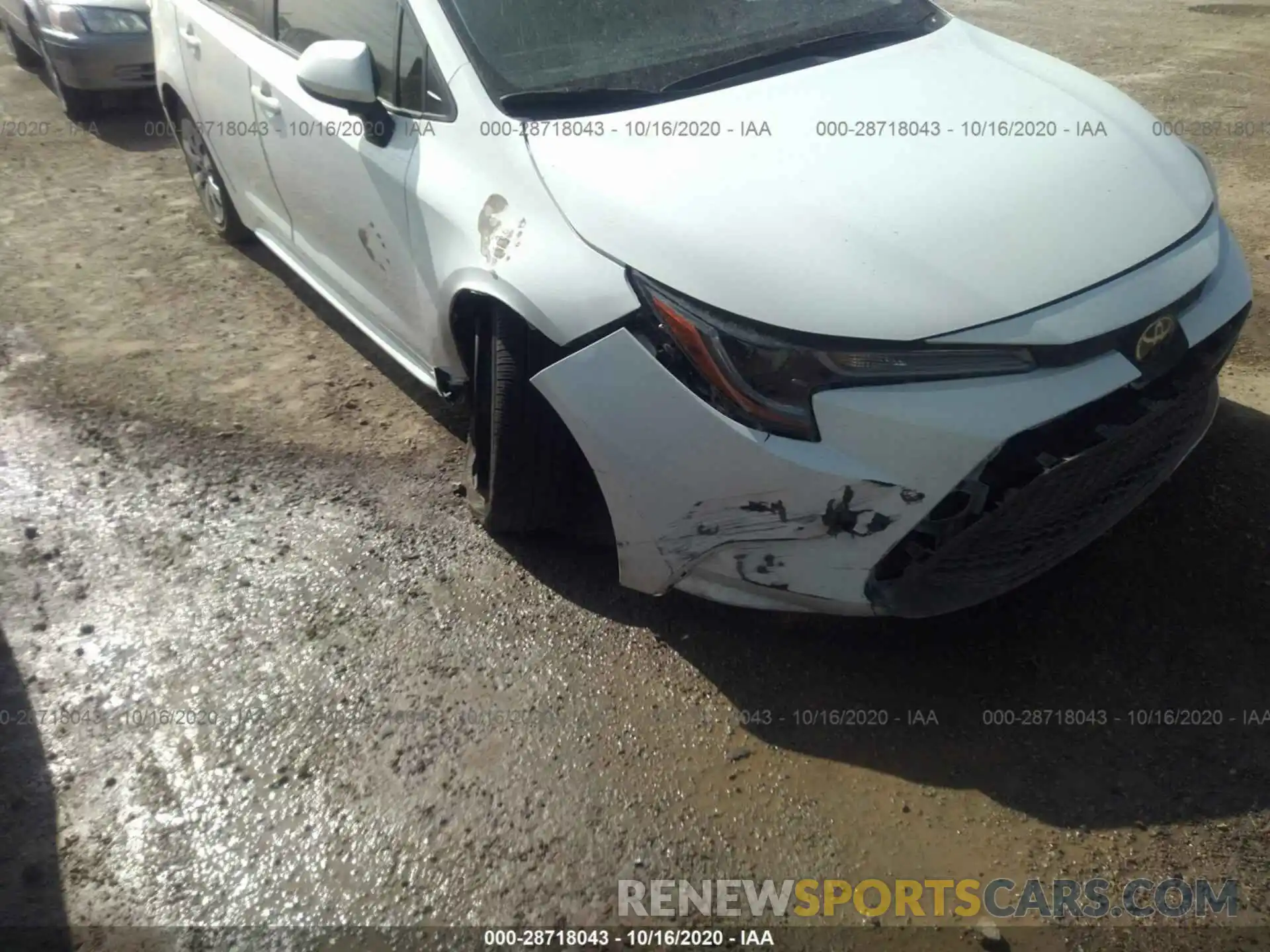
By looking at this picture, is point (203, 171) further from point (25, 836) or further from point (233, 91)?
point (25, 836)

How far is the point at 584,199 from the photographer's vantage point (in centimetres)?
245

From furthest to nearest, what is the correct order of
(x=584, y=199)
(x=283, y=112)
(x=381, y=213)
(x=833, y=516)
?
(x=283, y=112) → (x=381, y=213) → (x=584, y=199) → (x=833, y=516)

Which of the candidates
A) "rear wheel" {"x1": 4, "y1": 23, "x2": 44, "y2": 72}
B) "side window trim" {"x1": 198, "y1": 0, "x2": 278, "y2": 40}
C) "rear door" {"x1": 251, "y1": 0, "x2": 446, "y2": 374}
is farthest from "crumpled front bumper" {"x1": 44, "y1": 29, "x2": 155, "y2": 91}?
"rear door" {"x1": 251, "y1": 0, "x2": 446, "y2": 374}

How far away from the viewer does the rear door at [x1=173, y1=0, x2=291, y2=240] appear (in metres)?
3.88

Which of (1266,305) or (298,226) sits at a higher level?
(298,226)

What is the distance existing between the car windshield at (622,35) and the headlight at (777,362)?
0.86 metres

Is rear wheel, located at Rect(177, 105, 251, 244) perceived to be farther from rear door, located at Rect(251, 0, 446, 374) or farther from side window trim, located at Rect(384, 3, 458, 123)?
side window trim, located at Rect(384, 3, 458, 123)

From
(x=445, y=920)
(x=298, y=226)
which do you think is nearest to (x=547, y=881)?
(x=445, y=920)

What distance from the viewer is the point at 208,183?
509 cm

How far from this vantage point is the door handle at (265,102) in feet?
11.9

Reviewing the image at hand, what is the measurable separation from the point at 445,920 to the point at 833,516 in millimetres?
1194

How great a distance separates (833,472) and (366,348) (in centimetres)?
265

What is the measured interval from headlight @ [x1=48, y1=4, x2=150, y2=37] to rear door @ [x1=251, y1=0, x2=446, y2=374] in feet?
12.6

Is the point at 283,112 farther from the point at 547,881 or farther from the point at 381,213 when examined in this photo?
the point at 547,881
